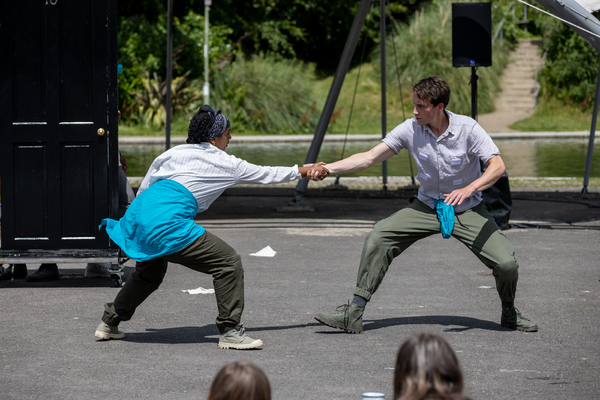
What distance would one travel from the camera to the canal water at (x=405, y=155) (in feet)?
60.2

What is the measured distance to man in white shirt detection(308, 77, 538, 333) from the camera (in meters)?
5.59

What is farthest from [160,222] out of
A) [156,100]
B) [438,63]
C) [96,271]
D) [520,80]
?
[520,80]

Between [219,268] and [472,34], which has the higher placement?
[472,34]

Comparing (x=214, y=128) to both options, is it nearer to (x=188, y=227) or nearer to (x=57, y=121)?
(x=188, y=227)

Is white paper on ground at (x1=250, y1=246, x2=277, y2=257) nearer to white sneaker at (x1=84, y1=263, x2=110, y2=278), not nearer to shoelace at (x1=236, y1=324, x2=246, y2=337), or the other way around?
white sneaker at (x1=84, y1=263, x2=110, y2=278)

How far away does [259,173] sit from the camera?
5.43m

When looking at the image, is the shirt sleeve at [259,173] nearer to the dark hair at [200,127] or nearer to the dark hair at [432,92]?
the dark hair at [200,127]

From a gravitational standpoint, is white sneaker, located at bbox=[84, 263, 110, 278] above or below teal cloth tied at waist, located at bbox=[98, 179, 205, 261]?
below

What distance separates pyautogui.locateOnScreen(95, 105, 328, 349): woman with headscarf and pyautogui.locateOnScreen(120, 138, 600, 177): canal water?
1237cm

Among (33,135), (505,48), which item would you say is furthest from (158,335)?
(505,48)

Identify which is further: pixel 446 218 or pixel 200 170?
pixel 446 218

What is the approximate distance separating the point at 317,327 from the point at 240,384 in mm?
3654

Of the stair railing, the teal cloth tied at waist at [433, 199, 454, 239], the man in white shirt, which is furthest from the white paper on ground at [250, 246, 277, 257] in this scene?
the stair railing

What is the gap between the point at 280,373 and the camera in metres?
4.81
